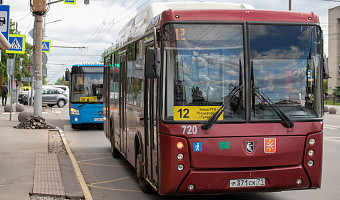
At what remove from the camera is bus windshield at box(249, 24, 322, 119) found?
6801 millimetres

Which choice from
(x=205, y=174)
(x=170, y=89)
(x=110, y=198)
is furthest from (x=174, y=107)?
(x=110, y=198)

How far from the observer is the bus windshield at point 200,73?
21.8 ft

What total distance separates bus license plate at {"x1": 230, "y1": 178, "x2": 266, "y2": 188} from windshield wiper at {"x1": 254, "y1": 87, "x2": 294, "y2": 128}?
2.60 ft

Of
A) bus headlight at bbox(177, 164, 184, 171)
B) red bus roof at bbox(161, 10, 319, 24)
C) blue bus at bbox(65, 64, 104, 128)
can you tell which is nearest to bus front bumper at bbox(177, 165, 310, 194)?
bus headlight at bbox(177, 164, 184, 171)

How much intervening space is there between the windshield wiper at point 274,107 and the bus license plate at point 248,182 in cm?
79

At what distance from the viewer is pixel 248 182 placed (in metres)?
6.77

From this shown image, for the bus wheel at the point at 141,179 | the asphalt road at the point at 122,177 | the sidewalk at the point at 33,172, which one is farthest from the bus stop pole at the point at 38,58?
the bus wheel at the point at 141,179

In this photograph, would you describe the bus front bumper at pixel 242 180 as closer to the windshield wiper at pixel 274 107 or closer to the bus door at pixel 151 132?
the windshield wiper at pixel 274 107

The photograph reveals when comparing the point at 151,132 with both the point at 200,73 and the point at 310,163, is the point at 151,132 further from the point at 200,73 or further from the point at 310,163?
the point at 310,163

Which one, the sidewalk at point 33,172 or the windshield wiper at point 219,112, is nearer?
the windshield wiper at point 219,112

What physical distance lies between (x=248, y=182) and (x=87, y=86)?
1448 centimetres

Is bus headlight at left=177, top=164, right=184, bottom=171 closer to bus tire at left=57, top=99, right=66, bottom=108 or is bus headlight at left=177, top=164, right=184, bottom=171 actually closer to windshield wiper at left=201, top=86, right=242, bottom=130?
windshield wiper at left=201, top=86, right=242, bottom=130

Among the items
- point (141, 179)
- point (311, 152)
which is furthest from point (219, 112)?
point (141, 179)

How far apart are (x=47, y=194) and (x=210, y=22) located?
360 centimetres
